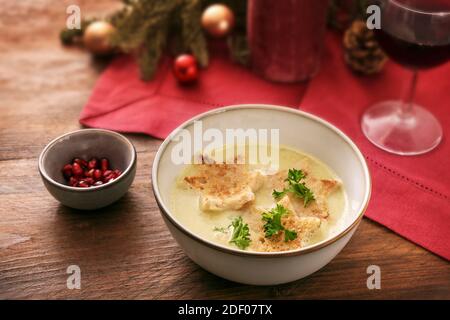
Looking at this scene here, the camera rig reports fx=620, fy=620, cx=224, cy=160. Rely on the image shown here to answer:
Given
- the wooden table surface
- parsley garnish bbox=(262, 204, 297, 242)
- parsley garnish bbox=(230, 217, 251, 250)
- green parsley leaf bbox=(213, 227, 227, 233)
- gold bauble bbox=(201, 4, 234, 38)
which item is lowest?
the wooden table surface

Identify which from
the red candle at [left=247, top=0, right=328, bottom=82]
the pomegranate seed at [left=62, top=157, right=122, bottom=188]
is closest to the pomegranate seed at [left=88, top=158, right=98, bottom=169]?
the pomegranate seed at [left=62, top=157, right=122, bottom=188]

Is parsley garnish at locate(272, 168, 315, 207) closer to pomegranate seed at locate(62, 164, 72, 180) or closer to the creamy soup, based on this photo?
the creamy soup

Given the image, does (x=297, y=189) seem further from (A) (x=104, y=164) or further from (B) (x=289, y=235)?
(A) (x=104, y=164)

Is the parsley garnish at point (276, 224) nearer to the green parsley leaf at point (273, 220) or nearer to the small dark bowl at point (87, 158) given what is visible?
the green parsley leaf at point (273, 220)

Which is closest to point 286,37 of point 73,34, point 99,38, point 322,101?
point 322,101

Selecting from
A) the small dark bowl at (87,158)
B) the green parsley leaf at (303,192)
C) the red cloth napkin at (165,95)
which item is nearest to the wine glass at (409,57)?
the red cloth napkin at (165,95)

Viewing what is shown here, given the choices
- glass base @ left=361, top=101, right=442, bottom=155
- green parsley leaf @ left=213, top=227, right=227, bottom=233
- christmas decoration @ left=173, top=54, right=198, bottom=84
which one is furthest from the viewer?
christmas decoration @ left=173, top=54, right=198, bottom=84

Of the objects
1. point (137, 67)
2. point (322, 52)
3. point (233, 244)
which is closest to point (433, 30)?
point (322, 52)
